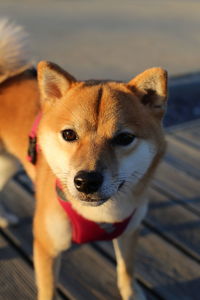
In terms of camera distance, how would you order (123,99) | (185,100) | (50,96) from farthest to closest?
1. (185,100)
2. (50,96)
3. (123,99)

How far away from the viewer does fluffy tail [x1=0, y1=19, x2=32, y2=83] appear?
77.1 inches

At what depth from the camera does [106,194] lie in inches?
48.2

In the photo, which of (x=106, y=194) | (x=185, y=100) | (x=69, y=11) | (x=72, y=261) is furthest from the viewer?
(x=69, y=11)

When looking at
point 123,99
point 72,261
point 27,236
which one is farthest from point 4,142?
point 123,99

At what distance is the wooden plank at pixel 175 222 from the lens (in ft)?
6.31

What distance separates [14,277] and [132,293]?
0.52 meters

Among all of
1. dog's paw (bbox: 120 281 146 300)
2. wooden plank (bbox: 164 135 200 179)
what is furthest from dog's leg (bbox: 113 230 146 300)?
wooden plank (bbox: 164 135 200 179)

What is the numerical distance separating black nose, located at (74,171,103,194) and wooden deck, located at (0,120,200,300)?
67 centimetres

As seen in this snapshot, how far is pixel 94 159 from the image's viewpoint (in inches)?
47.9

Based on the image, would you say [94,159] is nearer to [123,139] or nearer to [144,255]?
[123,139]

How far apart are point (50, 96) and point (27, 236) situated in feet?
2.71

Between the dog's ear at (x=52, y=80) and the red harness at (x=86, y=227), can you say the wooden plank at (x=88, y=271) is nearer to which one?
the red harness at (x=86, y=227)

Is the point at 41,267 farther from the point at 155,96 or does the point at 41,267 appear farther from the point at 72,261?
the point at 155,96

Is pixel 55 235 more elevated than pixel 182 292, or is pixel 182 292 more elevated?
pixel 55 235
